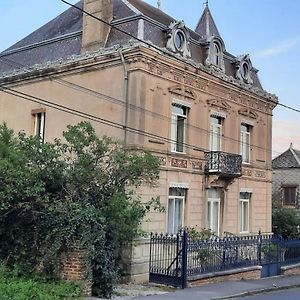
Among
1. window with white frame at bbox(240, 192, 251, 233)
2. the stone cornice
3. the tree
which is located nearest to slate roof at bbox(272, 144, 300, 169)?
window with white frame at bbox(240, 192, 251, 233)

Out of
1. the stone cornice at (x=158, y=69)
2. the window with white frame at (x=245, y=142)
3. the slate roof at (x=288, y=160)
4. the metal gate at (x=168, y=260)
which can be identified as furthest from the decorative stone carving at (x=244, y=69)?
the slate roof at (x=288, y=160)

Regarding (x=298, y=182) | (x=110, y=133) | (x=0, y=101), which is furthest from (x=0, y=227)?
(x=298, y=182)

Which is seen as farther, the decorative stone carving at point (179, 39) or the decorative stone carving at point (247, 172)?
the decorative stone carving at point (247, 172)

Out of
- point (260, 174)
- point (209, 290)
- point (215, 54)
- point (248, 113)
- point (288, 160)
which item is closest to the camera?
point (209, 290)

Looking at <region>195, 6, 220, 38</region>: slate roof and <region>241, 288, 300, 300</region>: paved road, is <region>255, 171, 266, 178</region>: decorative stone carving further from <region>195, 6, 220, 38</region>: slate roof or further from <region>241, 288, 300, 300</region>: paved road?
<region>241, 288, 300, 300</region>: paved road

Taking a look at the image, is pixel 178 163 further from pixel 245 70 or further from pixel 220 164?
pixel 245 70

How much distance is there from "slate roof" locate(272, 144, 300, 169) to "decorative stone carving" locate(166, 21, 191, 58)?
24.1m

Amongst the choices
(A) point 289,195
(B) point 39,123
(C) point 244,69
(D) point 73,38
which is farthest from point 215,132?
(A) point 289,195

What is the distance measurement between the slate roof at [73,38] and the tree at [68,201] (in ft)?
22.6

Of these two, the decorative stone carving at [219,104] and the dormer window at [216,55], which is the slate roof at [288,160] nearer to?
the decorative stone carving at [219,104]

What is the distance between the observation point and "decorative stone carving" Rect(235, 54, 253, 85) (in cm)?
2582

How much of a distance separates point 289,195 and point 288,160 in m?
3.19

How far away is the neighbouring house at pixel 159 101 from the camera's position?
19875 millimetres

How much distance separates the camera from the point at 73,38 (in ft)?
76.5
